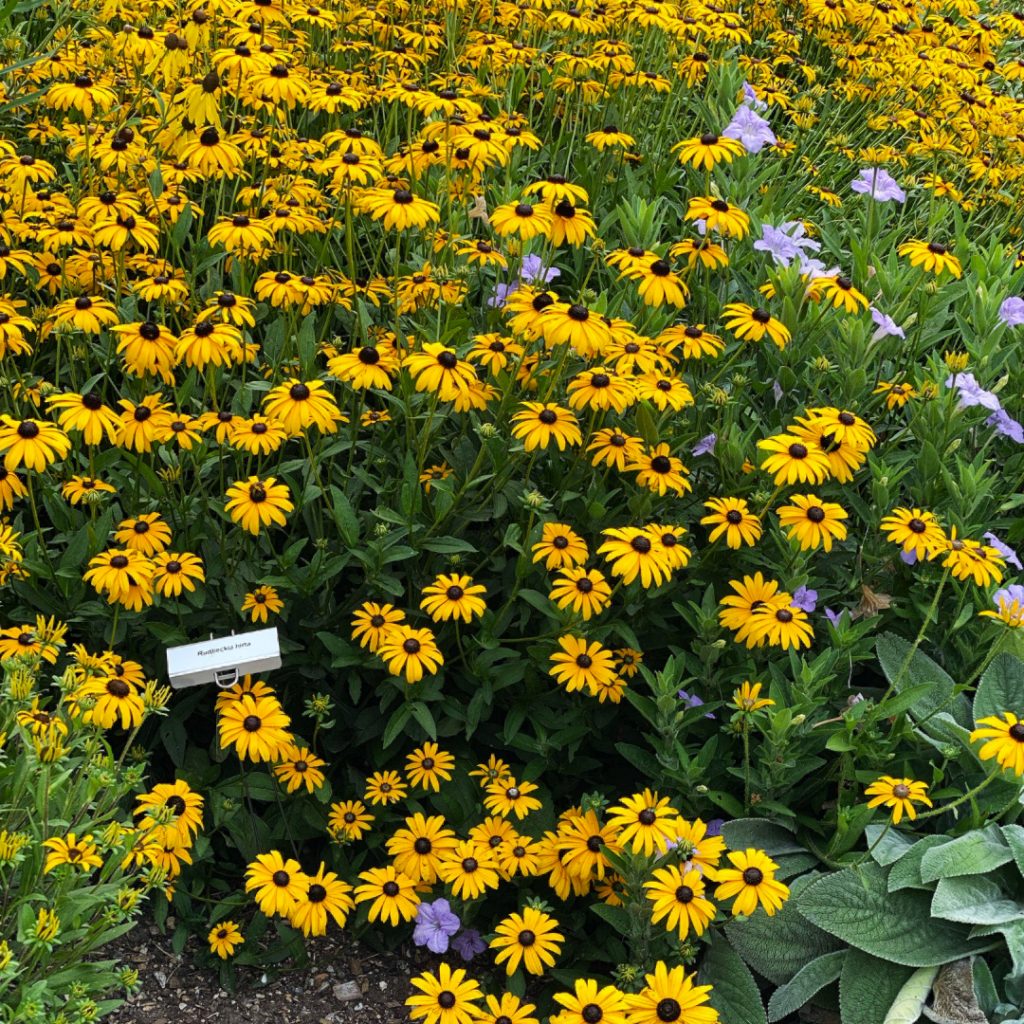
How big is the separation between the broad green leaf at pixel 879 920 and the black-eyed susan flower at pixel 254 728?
46.4 inches

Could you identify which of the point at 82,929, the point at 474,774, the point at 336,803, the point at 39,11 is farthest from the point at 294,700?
the point at 39,11

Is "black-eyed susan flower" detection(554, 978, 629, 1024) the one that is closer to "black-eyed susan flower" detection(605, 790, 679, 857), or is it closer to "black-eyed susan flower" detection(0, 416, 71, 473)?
"black-eyed susan flower" detection(605, 790, 679, 857)

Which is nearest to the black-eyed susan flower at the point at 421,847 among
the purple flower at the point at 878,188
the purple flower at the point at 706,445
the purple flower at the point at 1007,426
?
the purple flower at the point at 706,445

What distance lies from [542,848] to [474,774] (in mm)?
272

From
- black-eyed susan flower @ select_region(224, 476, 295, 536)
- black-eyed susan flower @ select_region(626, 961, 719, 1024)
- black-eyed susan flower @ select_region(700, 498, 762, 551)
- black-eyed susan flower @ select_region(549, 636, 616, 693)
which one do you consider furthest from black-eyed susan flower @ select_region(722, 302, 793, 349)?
black-eyed susan flower @ select_region(626, 961, 719, 1024)

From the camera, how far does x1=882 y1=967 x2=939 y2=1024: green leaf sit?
253 centimetres

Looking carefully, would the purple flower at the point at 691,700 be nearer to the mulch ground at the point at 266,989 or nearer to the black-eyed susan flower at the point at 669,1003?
the black-eyed susan flower at the point at 669,1003

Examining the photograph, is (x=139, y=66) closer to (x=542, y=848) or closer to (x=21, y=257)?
(x=21, y=257)

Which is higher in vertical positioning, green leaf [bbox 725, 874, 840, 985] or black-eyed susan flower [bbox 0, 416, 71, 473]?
black-eyed susan flower [bbox 0, 416, 71, 473]

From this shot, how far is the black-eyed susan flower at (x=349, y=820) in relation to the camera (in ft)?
8.79

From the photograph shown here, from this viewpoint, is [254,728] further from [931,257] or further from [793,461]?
[931,257]

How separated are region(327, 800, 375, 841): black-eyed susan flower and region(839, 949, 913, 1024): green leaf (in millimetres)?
1093

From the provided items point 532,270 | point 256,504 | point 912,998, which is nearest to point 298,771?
point 256,504

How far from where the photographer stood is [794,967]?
8.88 feet
